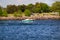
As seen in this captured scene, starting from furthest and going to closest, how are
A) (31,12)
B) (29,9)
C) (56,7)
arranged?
(56,7) → (29,9) → (31,12)

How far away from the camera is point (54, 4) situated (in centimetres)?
14962

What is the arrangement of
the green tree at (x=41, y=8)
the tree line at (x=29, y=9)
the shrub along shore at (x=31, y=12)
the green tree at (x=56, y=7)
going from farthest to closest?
the green tree at (x=56, y=7) → the green tree at (x=41, y=8) → the tree line at (x=29, y=9) → the shrub along shore at (x=31, y=12)

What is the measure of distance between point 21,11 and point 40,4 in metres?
12.9

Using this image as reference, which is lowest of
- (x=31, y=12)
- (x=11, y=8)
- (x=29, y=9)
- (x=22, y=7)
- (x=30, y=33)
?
(x=31, y=12)

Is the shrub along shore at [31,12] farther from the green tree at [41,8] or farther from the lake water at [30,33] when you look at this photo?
the lake water at [30,33]

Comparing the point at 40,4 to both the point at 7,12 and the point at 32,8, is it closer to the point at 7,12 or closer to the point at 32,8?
the point at 32,8

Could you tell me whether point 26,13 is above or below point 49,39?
below

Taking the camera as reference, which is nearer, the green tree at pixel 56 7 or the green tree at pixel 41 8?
the green tree at pixel 41 8

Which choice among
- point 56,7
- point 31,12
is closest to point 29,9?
point 31,12

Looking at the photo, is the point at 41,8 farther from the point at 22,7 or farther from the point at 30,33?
the point at 30,33

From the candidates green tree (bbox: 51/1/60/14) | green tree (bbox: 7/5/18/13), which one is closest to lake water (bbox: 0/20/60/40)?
green tree (bbox: 51/1/60/14)

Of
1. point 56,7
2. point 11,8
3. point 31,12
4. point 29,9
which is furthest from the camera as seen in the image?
point 56,7

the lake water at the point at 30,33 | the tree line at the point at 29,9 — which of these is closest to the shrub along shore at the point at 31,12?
the tree line at the point at 29,9

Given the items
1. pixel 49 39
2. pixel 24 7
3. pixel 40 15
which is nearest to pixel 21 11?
pixel 24 7
